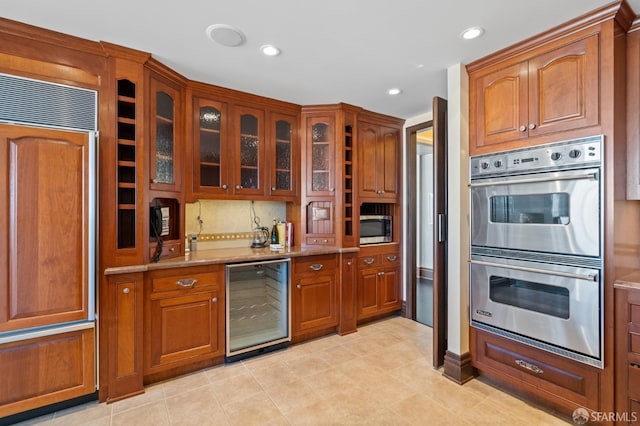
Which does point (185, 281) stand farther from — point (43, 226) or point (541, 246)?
point (541, 246)

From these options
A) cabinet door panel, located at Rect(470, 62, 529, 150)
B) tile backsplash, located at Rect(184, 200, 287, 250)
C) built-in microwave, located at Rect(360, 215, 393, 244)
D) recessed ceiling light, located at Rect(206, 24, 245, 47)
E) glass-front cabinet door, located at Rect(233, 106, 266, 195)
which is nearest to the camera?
recessed ceiling light, located at Rect(206, 24, 245, 47)

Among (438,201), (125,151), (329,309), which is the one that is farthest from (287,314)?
(125,151)

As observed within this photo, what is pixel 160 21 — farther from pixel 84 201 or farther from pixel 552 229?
pixel 552 229

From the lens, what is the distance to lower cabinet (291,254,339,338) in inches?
120

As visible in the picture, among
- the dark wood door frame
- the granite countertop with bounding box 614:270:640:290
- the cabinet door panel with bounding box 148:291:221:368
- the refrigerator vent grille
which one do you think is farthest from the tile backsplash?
the granite countertop with bounding box 614:270:640:290

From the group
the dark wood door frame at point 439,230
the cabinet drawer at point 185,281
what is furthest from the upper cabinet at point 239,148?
the dark wood door frame at point 439,230

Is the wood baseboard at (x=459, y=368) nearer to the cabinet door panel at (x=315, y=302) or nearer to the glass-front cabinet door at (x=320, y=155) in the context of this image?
the cabinet door panel at (x=315, y=302)

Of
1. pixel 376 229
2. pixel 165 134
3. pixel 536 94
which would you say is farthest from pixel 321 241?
pixel 536 94

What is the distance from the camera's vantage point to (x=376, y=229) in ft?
12.4

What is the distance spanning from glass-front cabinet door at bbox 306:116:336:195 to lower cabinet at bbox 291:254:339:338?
0.76 meters

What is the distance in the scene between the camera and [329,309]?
3.27 m

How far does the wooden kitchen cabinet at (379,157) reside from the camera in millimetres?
3562

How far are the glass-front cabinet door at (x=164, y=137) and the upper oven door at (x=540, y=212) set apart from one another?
2.42 meters

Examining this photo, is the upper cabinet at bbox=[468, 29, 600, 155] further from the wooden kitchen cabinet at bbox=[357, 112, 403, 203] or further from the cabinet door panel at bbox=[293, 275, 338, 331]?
the cabinet door panel at bbox=[293, 275, 338, 331]
